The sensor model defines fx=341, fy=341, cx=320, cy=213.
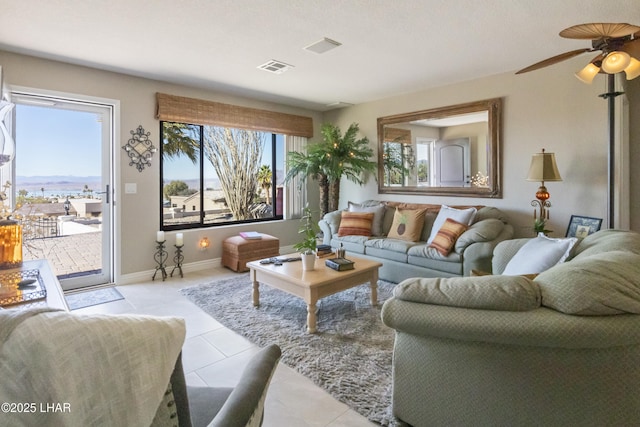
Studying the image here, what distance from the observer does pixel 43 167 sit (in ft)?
11.7

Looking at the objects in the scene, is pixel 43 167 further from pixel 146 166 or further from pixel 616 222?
pixel 616 222

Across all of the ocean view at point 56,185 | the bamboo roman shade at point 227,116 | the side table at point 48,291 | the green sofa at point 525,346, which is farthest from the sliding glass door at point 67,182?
the green sofa at point 525,346

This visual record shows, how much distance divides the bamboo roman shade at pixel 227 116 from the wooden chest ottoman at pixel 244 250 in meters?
1.64

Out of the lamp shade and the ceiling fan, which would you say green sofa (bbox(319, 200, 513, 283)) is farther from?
the ceiling fan

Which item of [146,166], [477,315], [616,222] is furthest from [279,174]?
[477,315]

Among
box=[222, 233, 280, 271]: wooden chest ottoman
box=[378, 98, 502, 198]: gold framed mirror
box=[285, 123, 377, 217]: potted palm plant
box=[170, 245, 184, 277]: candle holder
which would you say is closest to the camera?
box=[378, 98, 502, 198]: gold framed mirror

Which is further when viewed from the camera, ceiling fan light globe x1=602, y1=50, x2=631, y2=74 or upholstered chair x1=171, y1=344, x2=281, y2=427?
ceiling fan light globe x1=602, y1=50, x2=631, y2=74

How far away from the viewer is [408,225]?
4.29 metres

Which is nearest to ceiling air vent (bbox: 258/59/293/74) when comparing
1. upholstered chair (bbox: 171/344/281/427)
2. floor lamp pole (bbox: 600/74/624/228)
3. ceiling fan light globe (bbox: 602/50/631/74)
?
ceiling fan light globe (bbox: 602/50/631/74)

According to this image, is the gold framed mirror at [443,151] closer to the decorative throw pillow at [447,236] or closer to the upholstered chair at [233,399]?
the decorative throw pillow at [447,236]

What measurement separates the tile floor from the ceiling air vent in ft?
8.49

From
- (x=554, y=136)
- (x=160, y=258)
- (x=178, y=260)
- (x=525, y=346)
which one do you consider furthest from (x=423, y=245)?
(x=160, y=258)

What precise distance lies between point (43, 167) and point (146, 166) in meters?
0.98

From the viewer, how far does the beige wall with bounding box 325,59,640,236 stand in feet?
11.2
